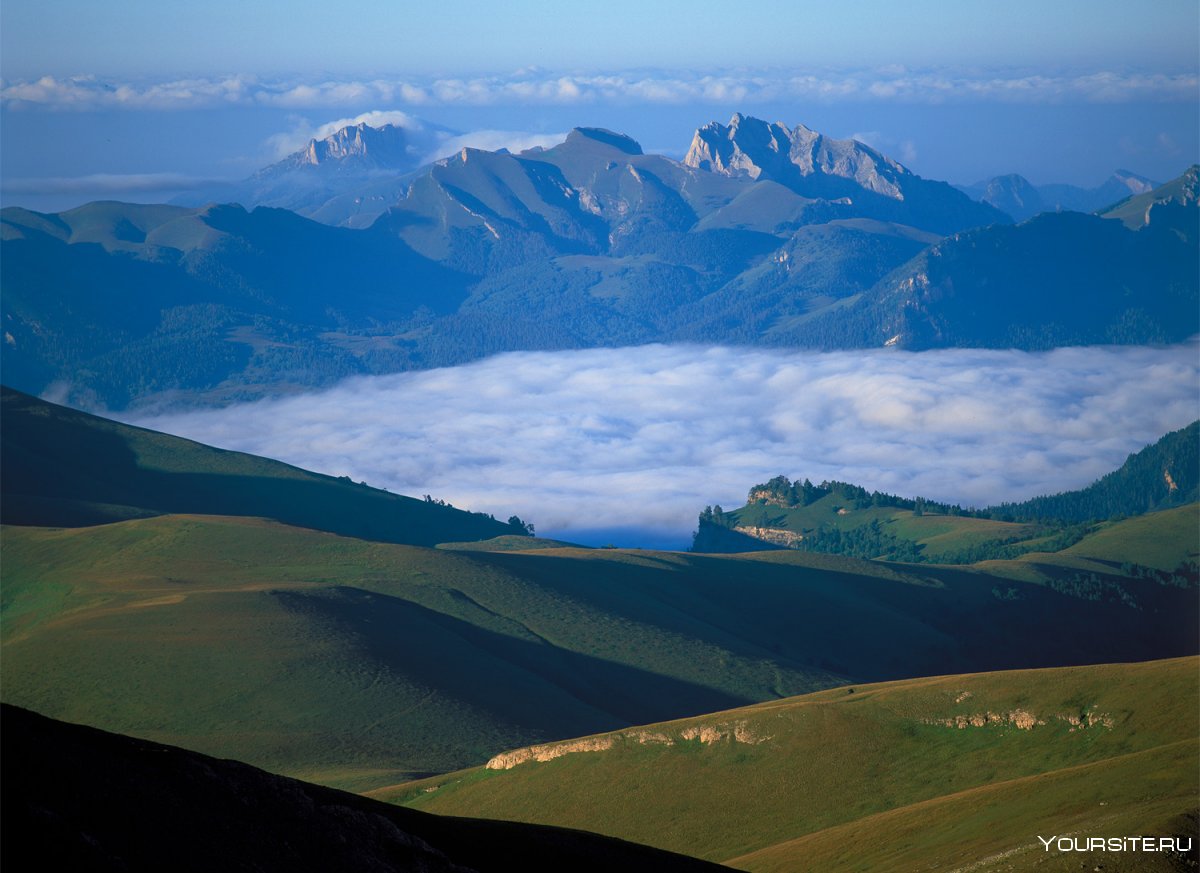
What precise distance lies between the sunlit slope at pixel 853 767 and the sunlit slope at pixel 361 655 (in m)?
18.7

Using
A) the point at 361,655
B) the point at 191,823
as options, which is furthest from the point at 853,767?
the point at 361,655

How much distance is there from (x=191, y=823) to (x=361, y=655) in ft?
357

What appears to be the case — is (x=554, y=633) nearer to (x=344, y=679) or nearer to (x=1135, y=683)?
(x=344, y=679)

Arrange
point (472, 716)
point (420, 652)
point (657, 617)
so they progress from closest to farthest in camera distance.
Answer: point (472, 716)
point (420, 652)
point (657, 617)

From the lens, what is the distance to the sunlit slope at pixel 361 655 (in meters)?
136

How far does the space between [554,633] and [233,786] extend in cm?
12952

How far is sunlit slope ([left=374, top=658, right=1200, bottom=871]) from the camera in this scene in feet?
255

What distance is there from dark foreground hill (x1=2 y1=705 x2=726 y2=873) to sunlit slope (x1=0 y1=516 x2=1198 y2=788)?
62.5 m

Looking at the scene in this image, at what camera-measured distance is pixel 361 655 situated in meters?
152

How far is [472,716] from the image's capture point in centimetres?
14100

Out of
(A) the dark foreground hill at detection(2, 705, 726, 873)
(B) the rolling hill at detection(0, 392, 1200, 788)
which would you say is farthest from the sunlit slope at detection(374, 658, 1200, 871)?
(A) the dark foreground hill at detection(2, 705, 726, 873)

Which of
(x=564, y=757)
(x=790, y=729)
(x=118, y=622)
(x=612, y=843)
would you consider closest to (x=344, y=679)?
(x=118, y=622)

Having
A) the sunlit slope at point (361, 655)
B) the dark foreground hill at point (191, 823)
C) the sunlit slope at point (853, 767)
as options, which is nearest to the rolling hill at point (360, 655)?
the sunlit slope at point (361, 655)

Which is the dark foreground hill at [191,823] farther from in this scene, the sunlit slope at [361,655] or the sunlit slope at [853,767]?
the sunlit slope at [361,655]
